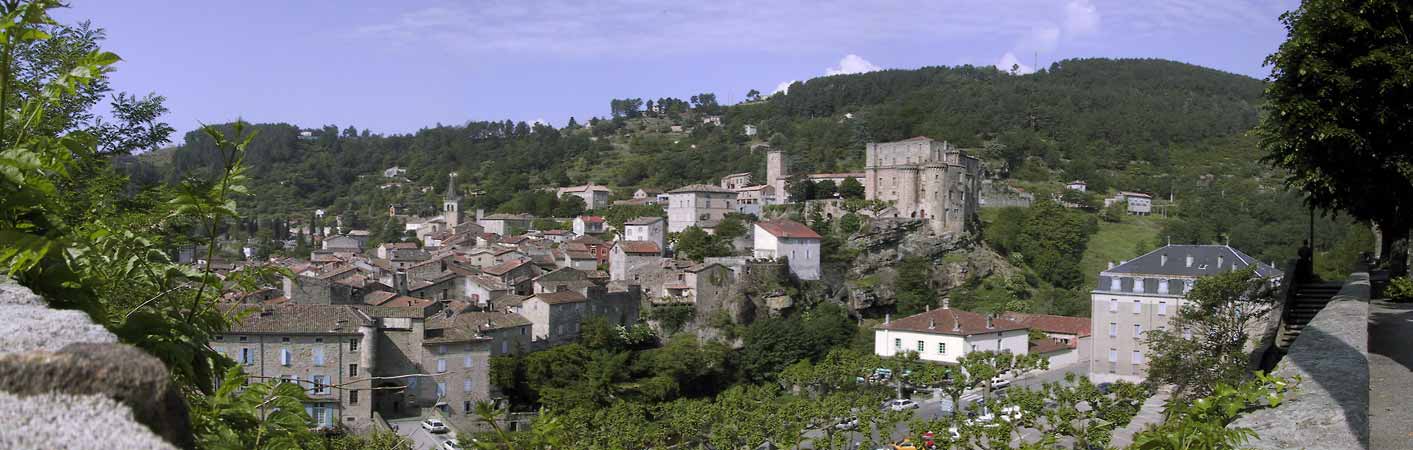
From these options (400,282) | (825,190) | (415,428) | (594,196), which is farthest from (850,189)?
(415,428)

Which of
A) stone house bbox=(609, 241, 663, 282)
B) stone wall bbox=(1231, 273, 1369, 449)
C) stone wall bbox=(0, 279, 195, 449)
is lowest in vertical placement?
stone house bbox=(609, 241, 663, 282)

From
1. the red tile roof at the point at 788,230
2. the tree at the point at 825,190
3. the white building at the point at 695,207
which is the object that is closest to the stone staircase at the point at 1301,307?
the red tile roof at the point at 788,230

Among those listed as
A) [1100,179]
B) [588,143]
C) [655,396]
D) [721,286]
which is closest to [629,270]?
[721,286]

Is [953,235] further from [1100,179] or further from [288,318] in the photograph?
[288,318]

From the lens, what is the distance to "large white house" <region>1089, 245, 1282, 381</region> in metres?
28.5

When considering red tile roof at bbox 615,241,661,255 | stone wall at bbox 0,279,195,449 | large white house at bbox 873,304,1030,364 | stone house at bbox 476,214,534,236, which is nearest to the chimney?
red tile roof at bbox 615,241,661,255

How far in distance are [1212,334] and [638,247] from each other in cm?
3643

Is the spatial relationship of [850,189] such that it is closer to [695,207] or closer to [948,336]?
[695,207]

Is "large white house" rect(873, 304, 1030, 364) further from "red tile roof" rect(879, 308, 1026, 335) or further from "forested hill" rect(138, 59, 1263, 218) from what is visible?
"forested hill" rect(138, 59, 1263, 218)

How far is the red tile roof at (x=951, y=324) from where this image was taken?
36.5 metres

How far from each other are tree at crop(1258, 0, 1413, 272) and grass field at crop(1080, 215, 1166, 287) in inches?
1758

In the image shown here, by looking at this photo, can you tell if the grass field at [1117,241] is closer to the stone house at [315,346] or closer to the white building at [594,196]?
the white building at [594,196]

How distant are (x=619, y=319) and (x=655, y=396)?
8005 mm

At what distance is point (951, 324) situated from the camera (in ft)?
121
